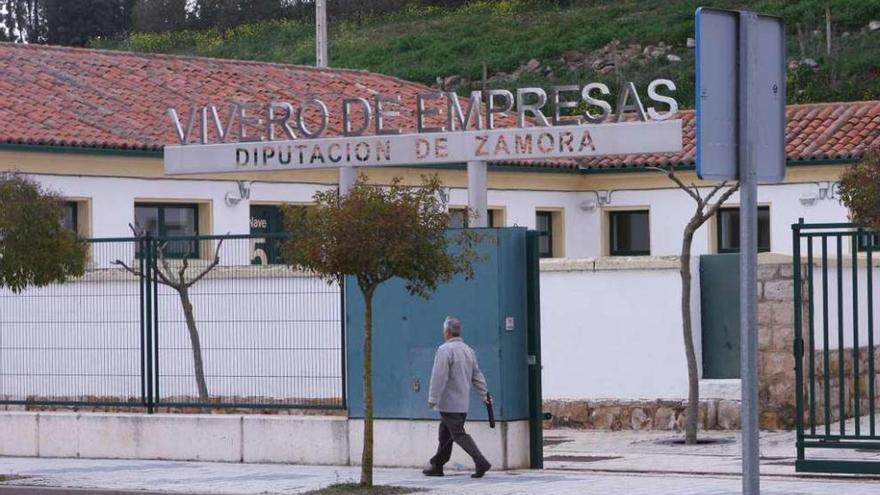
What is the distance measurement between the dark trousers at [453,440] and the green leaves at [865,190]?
13.3 feet

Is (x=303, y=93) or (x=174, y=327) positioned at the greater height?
(x=303, y=93)

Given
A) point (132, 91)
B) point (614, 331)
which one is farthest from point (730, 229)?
point (614, 331)

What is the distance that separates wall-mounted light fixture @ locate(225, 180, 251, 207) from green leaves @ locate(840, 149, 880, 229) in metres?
16.0

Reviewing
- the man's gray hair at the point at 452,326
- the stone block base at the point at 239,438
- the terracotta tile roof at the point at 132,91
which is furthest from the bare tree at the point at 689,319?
the terracotta tile roof at the point at 132,91

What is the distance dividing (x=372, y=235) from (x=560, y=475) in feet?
10.6

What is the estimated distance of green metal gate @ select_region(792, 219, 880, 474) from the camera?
14930 millimetres

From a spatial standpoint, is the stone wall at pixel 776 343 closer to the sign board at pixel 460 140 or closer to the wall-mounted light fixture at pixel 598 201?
the sign board at pixel 460 140

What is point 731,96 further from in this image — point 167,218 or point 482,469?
point 167,218

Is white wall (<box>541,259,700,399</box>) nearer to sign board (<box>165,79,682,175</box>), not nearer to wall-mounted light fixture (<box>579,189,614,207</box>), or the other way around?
sign board (<box>165,79,682,175</box>)

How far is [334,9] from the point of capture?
275 feet

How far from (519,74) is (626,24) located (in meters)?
5.70

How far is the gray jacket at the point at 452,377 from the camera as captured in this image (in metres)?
16.0

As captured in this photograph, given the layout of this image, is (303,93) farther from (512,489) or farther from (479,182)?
(512,489)

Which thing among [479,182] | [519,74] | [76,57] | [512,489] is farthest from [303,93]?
[519,74]
